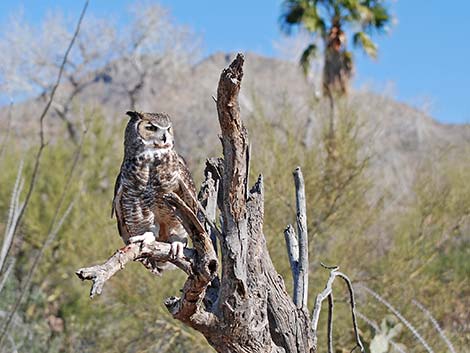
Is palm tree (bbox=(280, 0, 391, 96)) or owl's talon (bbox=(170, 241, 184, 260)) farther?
palm tree (bbox=(280, 0, 391, 96))

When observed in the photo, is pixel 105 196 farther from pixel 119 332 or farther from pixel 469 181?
pixel 469 181

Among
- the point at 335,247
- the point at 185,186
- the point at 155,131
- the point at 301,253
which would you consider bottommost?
the point at 301,253

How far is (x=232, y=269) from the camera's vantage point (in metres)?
3.02

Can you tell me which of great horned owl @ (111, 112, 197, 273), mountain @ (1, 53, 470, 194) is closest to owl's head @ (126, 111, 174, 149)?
great horned owl @ (111, 112, 197, 273)

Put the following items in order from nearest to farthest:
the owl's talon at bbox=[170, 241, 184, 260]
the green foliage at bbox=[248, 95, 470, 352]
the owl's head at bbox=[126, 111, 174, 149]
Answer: the owl's talon at bbox=[170, 241, 184, 260]
the owl's head at bbox=[126, 111, 174, 149]
the green foliage at bbox=[248, 95, 470, 352]

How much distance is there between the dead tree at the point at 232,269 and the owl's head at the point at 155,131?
0.79 feet

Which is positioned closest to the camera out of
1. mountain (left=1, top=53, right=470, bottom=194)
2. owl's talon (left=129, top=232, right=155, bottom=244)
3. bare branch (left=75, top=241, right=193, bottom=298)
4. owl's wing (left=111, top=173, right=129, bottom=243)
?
bare branch (left=75, top=241, right=193, bottom=298)

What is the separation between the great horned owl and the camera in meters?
3.50

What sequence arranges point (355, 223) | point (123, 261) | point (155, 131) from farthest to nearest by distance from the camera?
point (355, 223) < point (155, 131) < point (123, 261)

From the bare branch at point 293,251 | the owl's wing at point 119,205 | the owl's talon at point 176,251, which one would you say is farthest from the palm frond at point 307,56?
the owl's talon at point 176,251

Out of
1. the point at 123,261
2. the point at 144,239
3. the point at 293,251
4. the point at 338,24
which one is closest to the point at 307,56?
the point at 338,24

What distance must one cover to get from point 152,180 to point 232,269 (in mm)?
679

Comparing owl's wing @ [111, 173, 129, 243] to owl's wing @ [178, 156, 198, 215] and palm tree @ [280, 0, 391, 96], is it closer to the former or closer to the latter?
owl's wing @ [178, 156, 198, 215]

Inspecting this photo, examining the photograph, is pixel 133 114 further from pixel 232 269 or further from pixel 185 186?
pixel 232 269
